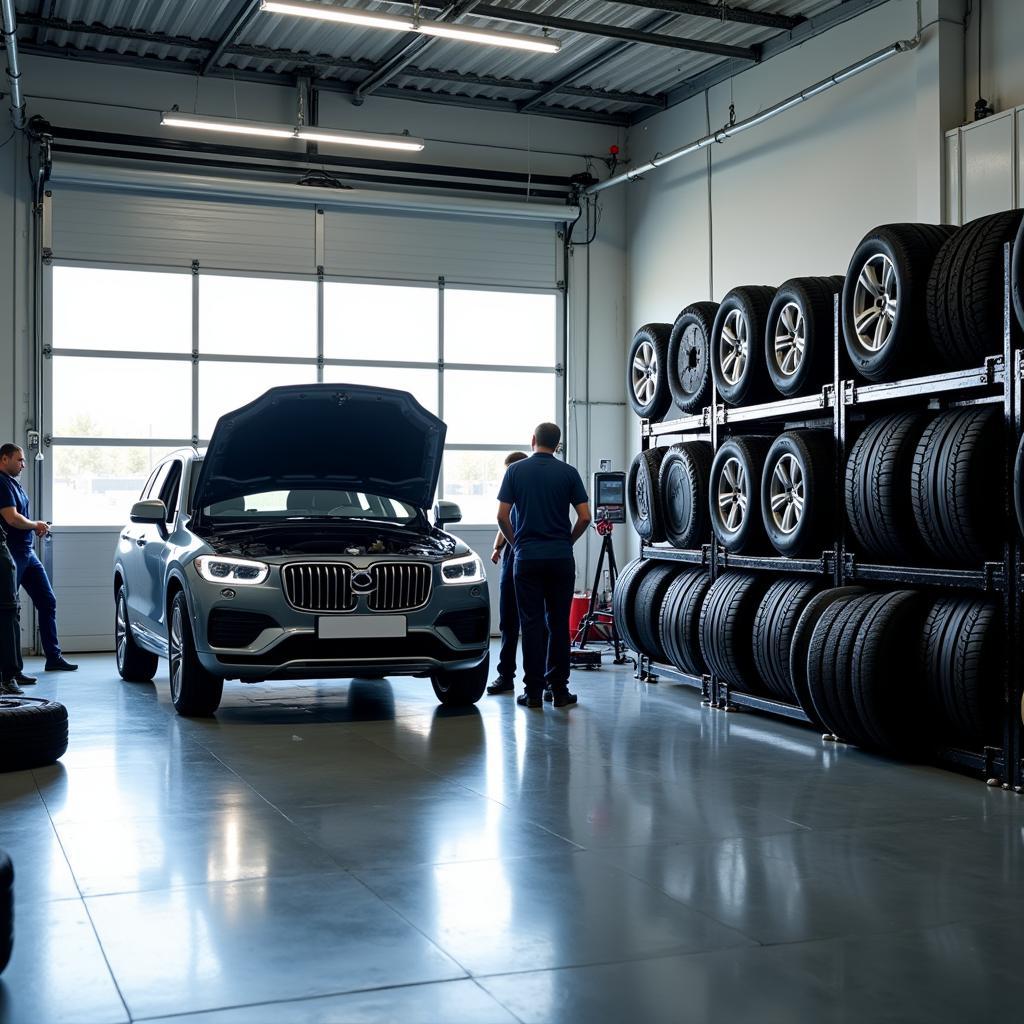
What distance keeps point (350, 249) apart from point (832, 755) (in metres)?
8.96

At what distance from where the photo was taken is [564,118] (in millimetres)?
14594

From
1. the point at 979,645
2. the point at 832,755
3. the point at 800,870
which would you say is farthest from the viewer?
the point at 832,755

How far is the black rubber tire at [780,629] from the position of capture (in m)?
7.43

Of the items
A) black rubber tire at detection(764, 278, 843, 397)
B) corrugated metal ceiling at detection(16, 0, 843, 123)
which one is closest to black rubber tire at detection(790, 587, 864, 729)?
black rubber tire at detection(764, 278, 843, 397)

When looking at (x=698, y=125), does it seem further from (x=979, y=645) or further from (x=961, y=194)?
(x=979, y=645)

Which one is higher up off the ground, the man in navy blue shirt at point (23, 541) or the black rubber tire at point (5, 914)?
the man in navy blue shirt at point (23, 541)

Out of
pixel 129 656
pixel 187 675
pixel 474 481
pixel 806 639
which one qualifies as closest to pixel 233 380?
pixel 474 481

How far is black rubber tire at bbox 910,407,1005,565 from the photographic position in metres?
5.98

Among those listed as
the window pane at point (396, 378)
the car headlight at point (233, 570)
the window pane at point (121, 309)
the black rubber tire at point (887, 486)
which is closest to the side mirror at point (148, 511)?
the car headlight at point (233, 570)

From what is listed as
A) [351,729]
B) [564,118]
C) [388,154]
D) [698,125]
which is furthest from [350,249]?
[351,729]

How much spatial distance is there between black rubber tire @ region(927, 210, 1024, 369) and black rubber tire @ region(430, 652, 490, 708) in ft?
11.2

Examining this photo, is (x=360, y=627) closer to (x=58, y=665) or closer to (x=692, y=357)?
(x=692, y=357)

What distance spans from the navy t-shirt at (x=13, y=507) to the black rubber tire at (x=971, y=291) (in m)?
7.06

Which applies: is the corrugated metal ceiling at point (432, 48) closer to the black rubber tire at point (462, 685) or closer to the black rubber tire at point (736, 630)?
the black rubber tire at point (736, 630)
